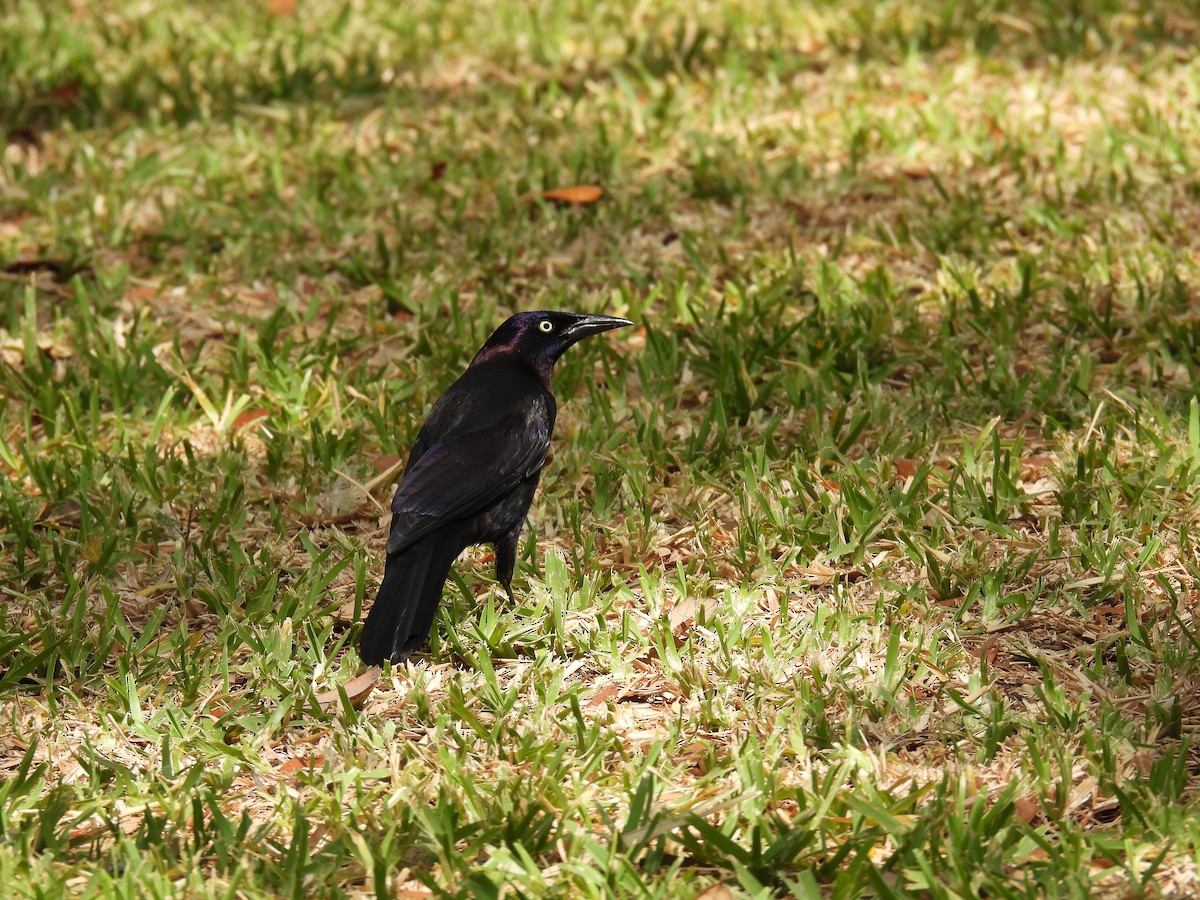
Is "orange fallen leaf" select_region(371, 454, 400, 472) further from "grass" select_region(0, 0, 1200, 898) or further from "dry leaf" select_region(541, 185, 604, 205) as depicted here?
"dry leaf" select_region(541, 185, 604, 205)

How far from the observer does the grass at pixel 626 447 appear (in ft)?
11.3

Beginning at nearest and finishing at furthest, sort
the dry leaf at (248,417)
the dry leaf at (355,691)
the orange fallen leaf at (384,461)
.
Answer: the dry leaf at (355,691) < the orange fallen leaf at (384,461) < the dry leaf at (248,417)

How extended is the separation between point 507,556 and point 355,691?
0.66m

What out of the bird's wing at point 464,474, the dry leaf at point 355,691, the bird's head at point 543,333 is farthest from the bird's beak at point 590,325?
the dry leaf at point 355,691

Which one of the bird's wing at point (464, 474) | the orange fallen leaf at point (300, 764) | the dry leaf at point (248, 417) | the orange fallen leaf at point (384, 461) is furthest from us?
the dry leaf at point (248, 417)

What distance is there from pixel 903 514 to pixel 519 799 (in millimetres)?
1670

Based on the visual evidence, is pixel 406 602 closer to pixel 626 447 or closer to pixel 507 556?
pixel 507 556

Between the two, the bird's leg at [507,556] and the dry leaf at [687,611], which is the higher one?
the bird's leg at [507,556]

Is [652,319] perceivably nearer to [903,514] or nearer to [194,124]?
[903,514]

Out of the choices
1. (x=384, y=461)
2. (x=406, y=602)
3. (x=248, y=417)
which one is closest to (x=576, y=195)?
(x=248, y=417)

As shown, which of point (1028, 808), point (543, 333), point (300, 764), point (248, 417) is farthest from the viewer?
point (248, 417)

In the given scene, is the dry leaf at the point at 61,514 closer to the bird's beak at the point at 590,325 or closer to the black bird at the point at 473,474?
the black bird at the point at 473,474

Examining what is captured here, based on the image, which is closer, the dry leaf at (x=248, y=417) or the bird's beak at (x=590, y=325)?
the bird's beak at (x=590, y=325)

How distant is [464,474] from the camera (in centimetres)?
429
